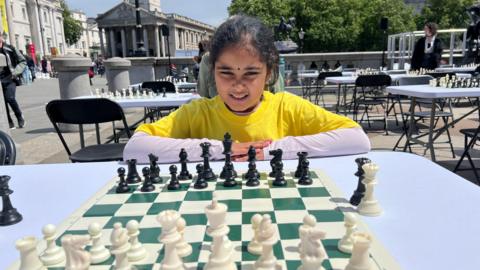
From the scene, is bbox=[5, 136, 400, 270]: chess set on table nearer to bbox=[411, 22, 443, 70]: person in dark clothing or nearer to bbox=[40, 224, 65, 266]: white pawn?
bbox=[40, 224, 65, 266]: white pawn

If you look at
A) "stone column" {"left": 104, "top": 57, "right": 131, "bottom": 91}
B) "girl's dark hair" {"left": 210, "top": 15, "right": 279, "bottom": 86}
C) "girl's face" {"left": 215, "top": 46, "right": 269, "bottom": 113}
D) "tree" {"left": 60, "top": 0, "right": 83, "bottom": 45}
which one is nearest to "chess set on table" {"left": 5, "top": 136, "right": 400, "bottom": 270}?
"girl's face" {"left": 215, "top": 46, "right": 269, "bottom": 113}

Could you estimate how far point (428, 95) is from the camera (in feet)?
12.1

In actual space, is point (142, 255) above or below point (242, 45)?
below

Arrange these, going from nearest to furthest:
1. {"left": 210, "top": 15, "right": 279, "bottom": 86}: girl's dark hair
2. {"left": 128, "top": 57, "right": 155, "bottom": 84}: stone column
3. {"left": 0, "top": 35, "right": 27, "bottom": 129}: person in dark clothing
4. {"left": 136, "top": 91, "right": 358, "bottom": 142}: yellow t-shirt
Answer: {"left": 210, "top": 15, "right": 279, "bottom": 86}: girl's dark hair
{"left": 136, "top": 91, "right": 358, "bottom": 142}: yellow t-shirt
{"left": 0, "top": 35, "right": 27, "bottom": 129}: person in dark clothing
{"left": 128, "top": 57, "right": 155, "bottom": 84}: stone column

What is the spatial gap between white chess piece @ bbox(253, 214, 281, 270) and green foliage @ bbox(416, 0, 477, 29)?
4612 cm

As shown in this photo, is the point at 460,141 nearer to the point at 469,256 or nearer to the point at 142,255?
the point at 469,256

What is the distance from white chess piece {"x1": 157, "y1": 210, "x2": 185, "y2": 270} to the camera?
74 centimetres

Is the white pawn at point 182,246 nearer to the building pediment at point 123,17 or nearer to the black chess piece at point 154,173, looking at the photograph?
the black chess piece at point 154,173

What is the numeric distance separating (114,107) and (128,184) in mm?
1892

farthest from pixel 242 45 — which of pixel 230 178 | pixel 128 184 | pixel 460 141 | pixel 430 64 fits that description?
pixel 430 64

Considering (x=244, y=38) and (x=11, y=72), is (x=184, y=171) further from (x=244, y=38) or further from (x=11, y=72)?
(x=11, y=72)

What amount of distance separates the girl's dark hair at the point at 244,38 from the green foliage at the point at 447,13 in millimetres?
45038

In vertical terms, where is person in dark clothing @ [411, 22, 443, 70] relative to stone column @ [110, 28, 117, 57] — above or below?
below

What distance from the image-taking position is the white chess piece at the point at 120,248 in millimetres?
763
